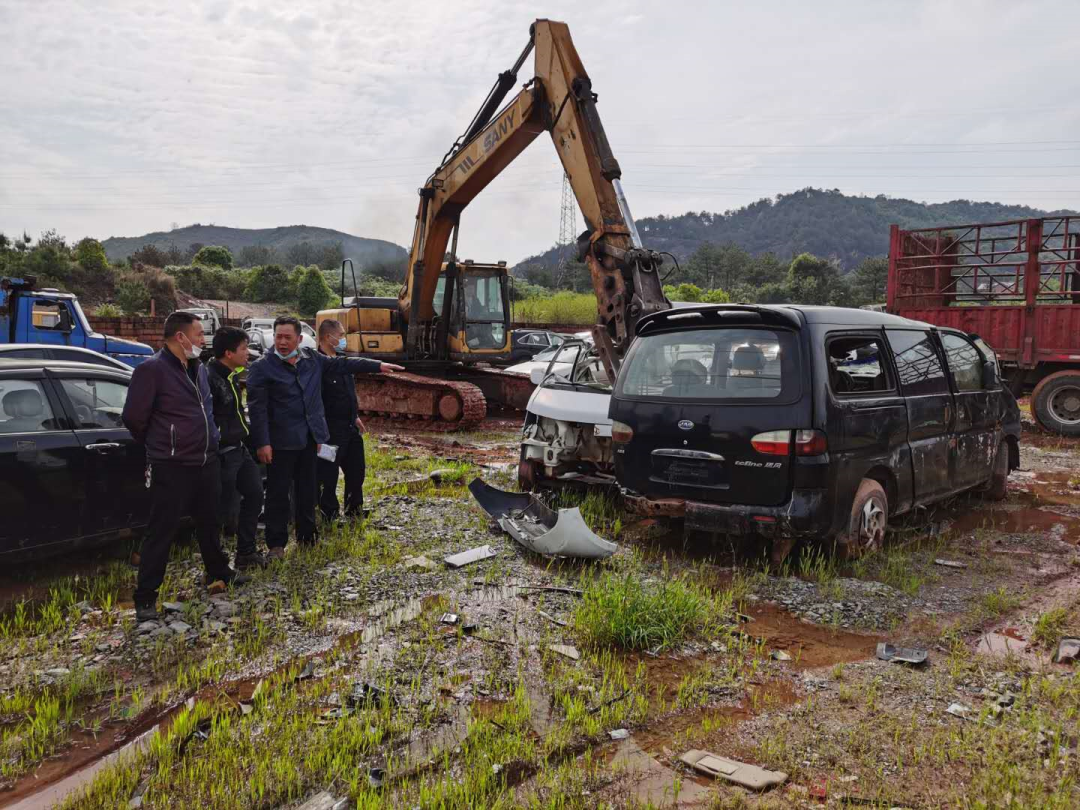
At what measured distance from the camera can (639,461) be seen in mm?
5895

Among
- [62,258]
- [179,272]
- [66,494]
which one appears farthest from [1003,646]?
[179,272]

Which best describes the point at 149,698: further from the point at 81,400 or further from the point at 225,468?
the point at 81,400

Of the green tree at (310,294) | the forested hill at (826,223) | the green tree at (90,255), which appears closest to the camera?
the green tree at (90,255)

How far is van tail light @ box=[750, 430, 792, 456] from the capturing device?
5207mm

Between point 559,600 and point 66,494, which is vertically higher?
point 66,494

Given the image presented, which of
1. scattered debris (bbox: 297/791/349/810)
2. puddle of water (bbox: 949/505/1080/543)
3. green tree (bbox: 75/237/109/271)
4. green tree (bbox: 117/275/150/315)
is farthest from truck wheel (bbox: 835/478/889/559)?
green tree (bbox: 75/237/109/271)

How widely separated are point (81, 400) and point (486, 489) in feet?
10.8

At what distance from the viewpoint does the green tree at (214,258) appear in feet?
213

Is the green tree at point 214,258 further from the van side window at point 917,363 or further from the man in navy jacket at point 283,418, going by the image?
the van side window at point 917,363

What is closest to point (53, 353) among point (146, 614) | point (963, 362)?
point (146, 614)

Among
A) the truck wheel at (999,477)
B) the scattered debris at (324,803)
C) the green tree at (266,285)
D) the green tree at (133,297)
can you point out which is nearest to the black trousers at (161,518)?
the scattered debris at (324,803)

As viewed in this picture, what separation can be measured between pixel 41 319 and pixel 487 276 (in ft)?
25.2

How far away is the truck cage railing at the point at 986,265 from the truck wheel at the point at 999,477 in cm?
657

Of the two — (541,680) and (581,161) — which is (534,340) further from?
(541,680)
